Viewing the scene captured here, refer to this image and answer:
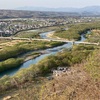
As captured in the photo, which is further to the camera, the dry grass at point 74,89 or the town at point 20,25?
the town at point 20,25

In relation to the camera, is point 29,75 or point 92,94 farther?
point 29,75

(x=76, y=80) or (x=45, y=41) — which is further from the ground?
(x=76, y=80)

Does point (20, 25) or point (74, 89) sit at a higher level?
point (74, 89)

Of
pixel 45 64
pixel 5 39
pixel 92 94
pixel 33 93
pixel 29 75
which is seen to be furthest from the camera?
pixel 5 39

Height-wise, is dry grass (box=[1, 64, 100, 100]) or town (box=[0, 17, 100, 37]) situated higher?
dry grass (box=[1, 64, 100, 100])

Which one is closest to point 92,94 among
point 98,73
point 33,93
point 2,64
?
point 98,73

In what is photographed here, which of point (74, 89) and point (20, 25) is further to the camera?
point (20, 25)

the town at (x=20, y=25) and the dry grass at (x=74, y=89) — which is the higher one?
the dry grass at (x=74, y=89)

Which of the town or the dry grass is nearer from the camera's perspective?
the dry grass

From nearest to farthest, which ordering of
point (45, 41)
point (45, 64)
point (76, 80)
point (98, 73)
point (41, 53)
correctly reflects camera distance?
1. point (98, 73)
2. point (76, 80)
3. point (45, 64)
4. point (41, 53)
5. point (45, 41)

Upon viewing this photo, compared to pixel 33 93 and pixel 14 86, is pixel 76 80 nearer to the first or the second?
pixel 33 93

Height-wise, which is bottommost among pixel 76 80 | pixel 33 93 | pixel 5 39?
pixel 5 39
